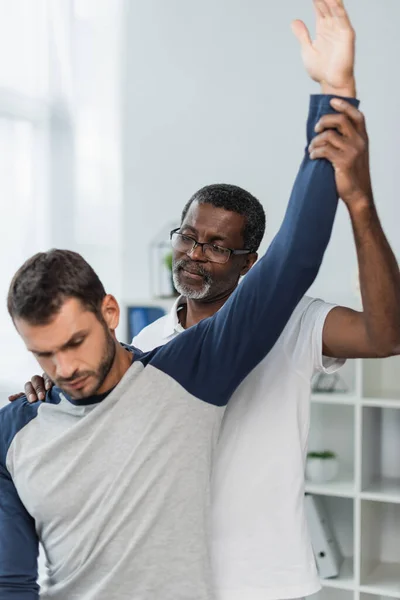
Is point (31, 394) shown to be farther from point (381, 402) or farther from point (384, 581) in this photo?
point (384, 581)

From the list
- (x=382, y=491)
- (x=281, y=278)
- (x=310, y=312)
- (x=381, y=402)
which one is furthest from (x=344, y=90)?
(x=382, y=491)

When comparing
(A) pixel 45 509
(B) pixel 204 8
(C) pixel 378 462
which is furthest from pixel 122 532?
(B) pixel 204 8

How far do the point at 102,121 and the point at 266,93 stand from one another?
2.75 ft

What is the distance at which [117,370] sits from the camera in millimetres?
1486

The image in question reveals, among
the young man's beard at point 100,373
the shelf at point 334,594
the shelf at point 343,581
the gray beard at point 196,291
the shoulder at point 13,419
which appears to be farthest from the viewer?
the shelf at point 334,594

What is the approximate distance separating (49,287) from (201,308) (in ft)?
2.07

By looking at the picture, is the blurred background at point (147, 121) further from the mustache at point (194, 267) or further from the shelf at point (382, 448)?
the mustache at point (194, 267)

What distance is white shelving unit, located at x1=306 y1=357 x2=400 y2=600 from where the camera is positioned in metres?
3.43

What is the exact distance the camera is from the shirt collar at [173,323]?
1.99m

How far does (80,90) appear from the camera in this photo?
4414 millimetres

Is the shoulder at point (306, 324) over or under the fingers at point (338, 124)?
under

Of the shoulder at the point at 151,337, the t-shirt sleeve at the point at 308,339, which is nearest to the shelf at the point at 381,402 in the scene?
the shoulder at the point at 151,337

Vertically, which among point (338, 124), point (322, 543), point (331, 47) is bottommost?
point (322, 543)

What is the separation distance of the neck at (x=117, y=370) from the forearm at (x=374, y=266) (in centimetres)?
39
